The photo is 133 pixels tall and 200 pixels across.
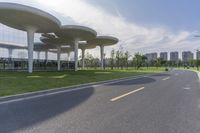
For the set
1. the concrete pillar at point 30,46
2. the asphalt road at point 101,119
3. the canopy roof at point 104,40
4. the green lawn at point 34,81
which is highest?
the canopy roof at point 104,40

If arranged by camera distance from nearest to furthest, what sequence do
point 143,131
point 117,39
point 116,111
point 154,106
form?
point 143,131, point 116,111, point 154,106, point 117,39

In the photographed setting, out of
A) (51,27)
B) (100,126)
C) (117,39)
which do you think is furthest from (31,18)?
(117,39)

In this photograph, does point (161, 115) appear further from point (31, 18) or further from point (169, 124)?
point (31, 18)

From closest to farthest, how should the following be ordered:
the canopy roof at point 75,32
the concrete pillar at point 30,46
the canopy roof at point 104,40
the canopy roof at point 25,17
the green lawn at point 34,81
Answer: the green lawn at point 34,81 → the canopy roof at point 25,17 → the concrete pillar at point 30,46 → the canopy roof at point 75,32 → the canopy roof at point 104,40

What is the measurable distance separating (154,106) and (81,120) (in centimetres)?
367

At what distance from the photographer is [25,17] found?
38.8 metres

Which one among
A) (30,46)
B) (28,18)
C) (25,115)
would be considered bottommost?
(25,115)

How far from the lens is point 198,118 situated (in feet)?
25.6

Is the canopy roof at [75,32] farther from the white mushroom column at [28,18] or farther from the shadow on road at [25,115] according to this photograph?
the shadow on road at [25,115]

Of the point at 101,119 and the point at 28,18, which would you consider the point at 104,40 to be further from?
the point at 101,119

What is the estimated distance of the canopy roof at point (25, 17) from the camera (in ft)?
116

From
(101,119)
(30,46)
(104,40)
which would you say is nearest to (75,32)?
(30,46)

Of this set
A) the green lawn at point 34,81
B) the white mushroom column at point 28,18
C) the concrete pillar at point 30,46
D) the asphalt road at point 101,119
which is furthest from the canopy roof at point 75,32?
the asphalt road at point 101,119

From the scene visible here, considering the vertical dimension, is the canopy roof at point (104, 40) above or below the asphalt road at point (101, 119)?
above
